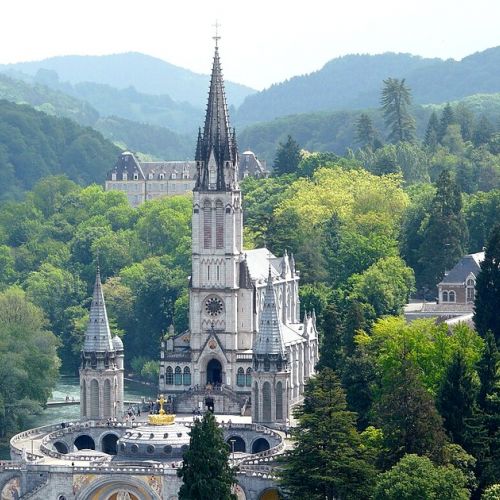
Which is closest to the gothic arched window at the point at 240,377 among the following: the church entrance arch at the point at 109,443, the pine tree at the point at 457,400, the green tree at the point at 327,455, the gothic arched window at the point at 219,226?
the gothic arched window at the point at 219,226

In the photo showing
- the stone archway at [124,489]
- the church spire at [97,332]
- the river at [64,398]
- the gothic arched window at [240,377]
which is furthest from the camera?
the river at [64,398]

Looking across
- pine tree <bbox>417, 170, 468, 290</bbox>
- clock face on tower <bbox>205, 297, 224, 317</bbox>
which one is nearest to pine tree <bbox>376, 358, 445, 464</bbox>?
clock face on tower <bbox>205, 297, 224, 317</bbox>

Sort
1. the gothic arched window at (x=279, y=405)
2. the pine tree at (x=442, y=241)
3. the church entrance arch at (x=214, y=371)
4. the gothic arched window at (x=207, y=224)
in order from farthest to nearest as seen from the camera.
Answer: the pine tree at (x=442, y=241) → the gothic arched window at (x=207, y=224) → the church entrance arch at (x=214, y=371) → the gothic arched window at (x=279, y=405)

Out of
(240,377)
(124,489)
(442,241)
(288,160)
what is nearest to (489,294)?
(240,377)

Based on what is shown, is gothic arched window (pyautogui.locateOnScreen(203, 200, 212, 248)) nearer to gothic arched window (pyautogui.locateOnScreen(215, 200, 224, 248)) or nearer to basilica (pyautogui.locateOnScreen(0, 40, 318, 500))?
basilica (pyautogui.locateOnScreen(0, 40, 318, 500))

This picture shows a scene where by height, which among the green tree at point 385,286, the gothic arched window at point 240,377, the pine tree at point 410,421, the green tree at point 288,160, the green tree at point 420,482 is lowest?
the green tree at point 420,482

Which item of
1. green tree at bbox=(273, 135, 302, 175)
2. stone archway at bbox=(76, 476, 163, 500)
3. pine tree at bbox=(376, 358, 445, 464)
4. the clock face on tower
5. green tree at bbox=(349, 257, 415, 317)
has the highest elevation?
green tree at bbox=(273, 135, 302, 175)

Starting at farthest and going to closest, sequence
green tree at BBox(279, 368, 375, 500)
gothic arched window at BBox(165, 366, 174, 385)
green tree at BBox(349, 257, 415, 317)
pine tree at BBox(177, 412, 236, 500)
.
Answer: green tree at BBox(349, 257, 415, 317) → gothic arched window at BBox(165, 366, 174, 385) → green tree at BBox(279, 368, 375, 500) → pine tree at BBox(177, 412, 236, 500)

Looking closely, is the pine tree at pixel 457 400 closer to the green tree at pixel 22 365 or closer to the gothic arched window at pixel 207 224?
the gothic arched window at pixel 207 224
